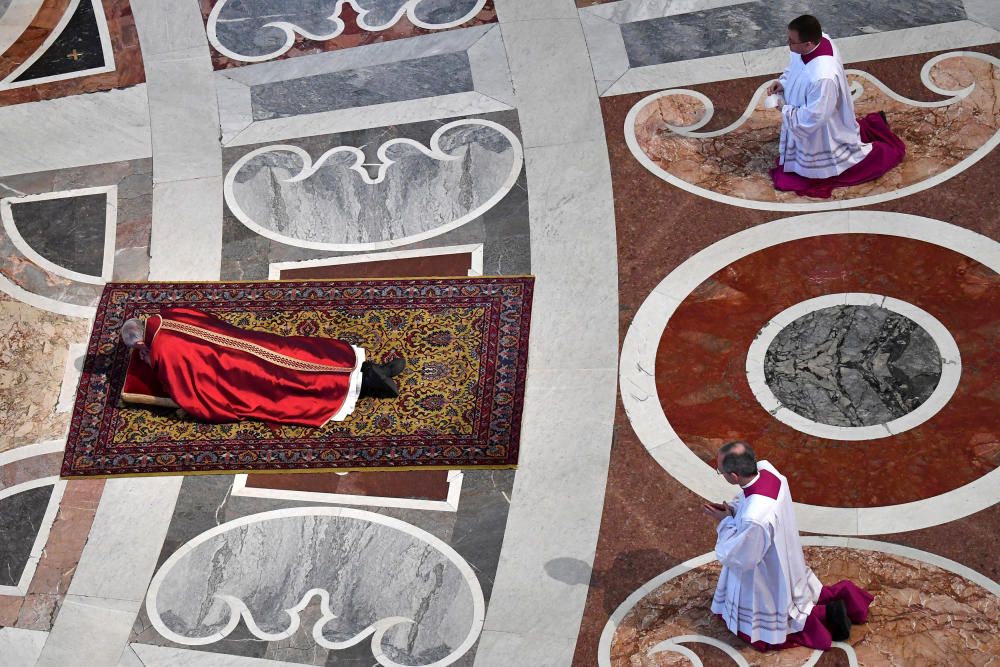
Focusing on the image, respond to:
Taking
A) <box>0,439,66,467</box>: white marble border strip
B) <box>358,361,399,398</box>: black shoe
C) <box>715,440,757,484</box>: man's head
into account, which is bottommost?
<box>0,439,66,467</box>: white marble border strip

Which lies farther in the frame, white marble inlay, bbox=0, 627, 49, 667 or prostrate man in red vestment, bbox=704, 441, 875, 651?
white marble inlay, bbox=0, 627, 49, 667

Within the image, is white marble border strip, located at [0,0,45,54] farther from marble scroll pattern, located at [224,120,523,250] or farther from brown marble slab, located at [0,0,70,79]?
marble scroll pattern, located at [224,120,523,250]

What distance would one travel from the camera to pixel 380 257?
8.43 meters

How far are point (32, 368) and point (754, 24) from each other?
226 inches

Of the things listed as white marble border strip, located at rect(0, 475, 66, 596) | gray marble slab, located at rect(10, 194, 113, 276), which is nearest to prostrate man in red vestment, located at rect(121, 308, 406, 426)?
white marble border strip, located at rect(0, 475, 66, 596)

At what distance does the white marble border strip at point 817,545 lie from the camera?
6.48m

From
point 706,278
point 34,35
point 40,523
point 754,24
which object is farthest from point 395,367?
point 34,35

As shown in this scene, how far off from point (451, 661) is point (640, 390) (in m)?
2.00

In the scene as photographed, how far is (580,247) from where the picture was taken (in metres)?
8.19

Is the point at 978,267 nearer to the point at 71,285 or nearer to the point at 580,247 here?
the point at 580,247

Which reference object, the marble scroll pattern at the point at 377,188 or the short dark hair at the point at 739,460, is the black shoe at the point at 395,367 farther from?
the short dark hair at the point at 739,460

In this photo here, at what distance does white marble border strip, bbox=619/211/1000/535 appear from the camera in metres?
6.73

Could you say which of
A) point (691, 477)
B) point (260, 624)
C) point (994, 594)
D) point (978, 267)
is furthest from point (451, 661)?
point (978, 267)

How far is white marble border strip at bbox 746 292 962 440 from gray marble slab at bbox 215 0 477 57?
3794mm
